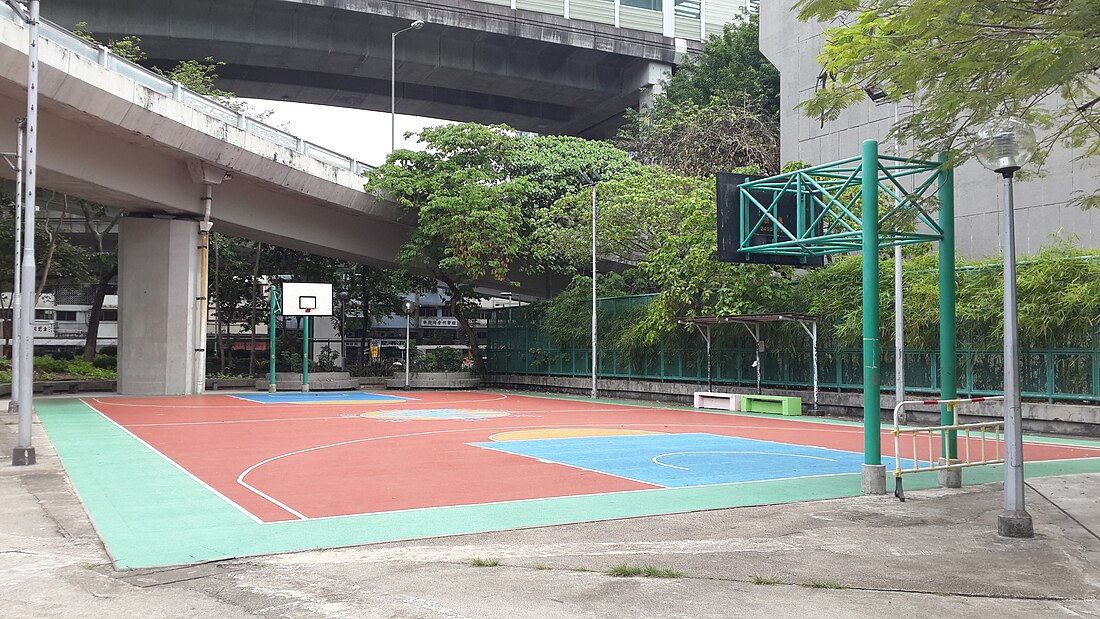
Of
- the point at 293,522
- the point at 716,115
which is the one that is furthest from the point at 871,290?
the point at 716,115

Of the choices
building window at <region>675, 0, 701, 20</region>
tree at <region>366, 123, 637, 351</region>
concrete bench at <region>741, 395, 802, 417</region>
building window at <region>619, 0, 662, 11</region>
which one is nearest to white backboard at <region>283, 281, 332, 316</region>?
tree at <region>366, 123, 637, 351</region>

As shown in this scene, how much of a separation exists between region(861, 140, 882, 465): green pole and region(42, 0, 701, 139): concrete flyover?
36.1m

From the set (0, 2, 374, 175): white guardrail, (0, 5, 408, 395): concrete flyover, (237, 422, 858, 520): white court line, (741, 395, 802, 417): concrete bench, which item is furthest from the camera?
(0, 5, 408, 395): concrete flyover

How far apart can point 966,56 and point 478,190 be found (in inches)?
1117

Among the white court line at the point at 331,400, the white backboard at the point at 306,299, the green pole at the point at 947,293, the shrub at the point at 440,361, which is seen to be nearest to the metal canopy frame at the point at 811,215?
the green pole at the point at 947,293

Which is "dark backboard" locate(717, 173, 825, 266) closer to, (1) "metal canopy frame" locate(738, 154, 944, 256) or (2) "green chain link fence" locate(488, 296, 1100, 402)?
(1) "metal canopy frame" locate(738, 154, 944, 256)

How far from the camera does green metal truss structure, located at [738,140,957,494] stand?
38.3ft

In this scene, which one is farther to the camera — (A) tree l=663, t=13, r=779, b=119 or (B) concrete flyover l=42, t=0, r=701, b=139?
(A) tree l=663, t=13, r=779, b=119

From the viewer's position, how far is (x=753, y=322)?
90.1ft

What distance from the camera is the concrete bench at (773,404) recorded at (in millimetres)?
25375

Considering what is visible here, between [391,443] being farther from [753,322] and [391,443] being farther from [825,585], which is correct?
[753,322]

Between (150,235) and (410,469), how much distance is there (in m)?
23.2

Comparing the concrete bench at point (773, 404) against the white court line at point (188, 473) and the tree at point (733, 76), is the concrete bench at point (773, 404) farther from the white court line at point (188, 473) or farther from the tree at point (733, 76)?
the tree at point (733, 76)

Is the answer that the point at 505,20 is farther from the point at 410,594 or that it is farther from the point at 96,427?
the point at 410,594
